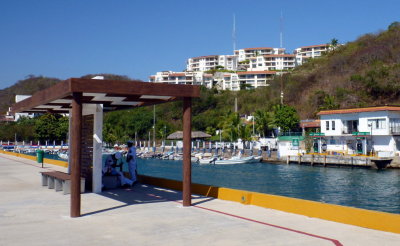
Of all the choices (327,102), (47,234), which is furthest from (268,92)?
(47,234)

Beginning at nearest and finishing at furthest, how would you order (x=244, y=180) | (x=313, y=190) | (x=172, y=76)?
(x=313, y=190), (x=244, y=180), (x=172, y=76)

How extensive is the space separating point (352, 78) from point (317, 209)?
7973 centimetres

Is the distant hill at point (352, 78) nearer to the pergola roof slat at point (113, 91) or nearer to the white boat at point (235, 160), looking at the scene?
the white boat at point (235, 160)

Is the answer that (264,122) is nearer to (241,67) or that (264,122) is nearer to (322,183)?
(322,183)

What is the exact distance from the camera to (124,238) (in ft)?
28.9

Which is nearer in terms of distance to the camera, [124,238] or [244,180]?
[124,238]

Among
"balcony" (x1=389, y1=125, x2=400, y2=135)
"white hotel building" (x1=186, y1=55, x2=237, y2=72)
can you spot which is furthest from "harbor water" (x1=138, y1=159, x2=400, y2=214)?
"white hotel building" (x1=186, y1=55, x2=237, y2=72)

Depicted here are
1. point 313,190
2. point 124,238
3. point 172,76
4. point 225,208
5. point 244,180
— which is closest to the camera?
point 124,238

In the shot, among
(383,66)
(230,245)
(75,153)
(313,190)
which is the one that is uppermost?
(383,66)

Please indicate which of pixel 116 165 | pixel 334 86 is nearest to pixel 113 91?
pixel 116 165

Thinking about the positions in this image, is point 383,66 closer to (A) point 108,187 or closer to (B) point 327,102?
(B) point 327,102

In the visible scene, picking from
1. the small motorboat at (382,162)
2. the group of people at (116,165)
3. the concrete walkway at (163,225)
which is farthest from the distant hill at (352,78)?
the concrete walkway at (163,225)

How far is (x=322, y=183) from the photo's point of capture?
136ft

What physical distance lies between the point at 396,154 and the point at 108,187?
46.1m
